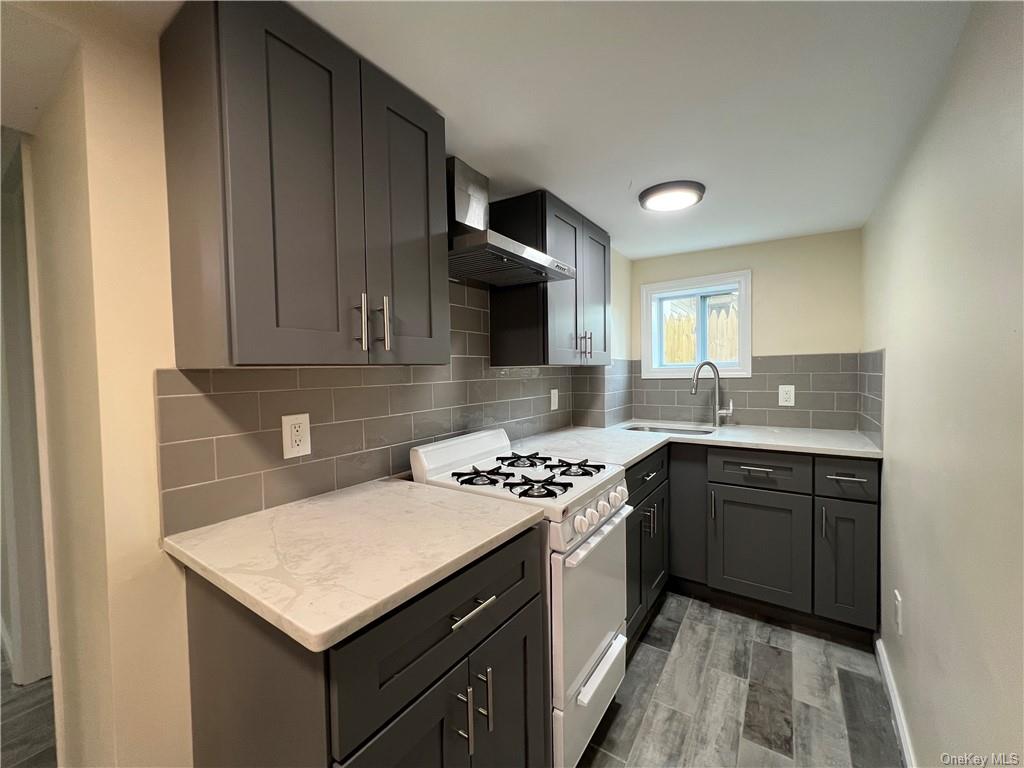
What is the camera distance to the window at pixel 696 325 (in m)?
2.81

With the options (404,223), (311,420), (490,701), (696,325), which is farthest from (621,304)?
(490,701)

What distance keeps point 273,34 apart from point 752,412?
303cm

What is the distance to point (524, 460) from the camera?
183 centimetres

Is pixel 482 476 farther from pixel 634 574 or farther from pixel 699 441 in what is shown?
pixel 699 441

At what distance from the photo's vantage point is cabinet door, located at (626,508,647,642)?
1.85 m

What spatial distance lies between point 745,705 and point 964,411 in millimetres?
1389

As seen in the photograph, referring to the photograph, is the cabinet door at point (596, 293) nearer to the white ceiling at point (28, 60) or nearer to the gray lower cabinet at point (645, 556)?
the gray lower cabinet at point (645, 556)

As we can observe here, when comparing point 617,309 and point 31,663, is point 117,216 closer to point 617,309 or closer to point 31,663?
point 31,663

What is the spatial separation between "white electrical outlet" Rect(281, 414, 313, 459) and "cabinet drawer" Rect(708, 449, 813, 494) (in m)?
2.03

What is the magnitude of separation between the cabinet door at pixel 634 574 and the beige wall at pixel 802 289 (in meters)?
1.60

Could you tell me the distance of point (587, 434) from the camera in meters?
2.54

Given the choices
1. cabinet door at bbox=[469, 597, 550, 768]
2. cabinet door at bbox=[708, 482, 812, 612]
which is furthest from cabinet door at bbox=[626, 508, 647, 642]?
cabinet door at bbox=[469, 597, 550, 768]

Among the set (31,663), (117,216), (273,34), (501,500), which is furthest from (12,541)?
(273,34)

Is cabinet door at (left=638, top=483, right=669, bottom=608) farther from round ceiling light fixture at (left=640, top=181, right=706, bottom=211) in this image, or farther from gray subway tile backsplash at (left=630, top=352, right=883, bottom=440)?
round ceiling light fixture at (left=640, top=181, right=706, bottom=211)
